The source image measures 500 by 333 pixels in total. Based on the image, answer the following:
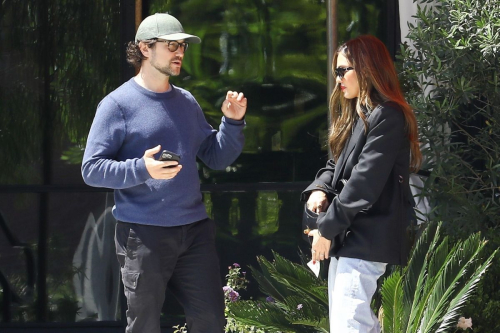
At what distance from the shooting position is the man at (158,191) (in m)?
3.85

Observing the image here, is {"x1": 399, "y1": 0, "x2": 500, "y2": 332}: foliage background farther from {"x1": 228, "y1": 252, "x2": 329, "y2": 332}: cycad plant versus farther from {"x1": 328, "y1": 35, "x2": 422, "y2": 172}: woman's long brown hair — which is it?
{"x1": 328, "y1": 35, "x2": 422, "y2": 172}: woman's long brown hair

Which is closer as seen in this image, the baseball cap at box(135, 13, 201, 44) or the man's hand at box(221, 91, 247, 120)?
the baseball cap at box(135, 13, 201, 44)

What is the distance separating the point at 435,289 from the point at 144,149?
1.60 m

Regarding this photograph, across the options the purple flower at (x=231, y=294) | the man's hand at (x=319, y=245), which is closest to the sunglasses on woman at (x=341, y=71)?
the man's hand at (x=319, y=245)

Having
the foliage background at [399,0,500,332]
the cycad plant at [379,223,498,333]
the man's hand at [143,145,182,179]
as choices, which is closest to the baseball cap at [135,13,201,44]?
the man's hand at [143,145,182,179]

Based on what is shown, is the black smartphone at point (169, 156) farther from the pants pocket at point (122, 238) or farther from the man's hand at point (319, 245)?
the man's hand at point (319, 245)

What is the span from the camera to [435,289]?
417 centimetres

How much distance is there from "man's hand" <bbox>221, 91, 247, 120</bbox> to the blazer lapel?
56 cm

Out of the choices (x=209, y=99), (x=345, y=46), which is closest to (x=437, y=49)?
(x=345, y=46)

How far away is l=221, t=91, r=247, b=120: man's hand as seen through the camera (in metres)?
4.03

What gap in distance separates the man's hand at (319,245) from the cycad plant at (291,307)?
778 millimetres

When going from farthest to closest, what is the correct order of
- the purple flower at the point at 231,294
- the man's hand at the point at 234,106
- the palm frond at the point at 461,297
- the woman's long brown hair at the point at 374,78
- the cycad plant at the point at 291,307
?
the purple flower at the point at 231,294 < the cycad plant at the point at 291,307 < the palm frond at the point at 461,297 < the man's hand at the point at 234,106 < the woman's long brown hair at the point at 374,78

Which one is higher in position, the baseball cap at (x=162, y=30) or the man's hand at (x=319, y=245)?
the baseball cap at (x=162, y=30)

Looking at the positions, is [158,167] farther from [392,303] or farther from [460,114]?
[460,114]
